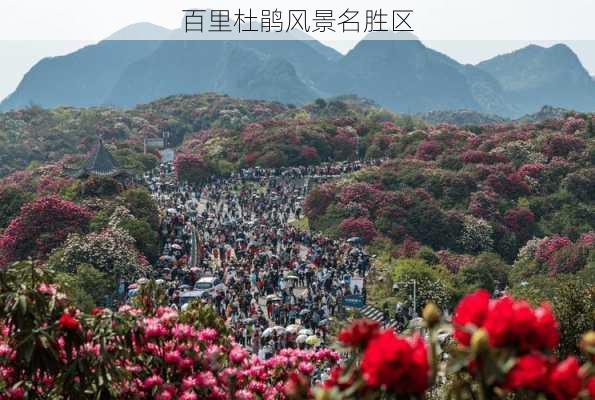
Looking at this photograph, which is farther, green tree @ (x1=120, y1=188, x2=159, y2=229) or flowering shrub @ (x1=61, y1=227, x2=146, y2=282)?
green tree @ (x1=120, y1=188, x2=159, y2=229)

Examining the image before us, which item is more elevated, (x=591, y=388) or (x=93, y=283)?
(x=591, y=388)

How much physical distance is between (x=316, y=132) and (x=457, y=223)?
23.5 meters

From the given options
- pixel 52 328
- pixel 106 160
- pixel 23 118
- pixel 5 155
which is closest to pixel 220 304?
pixel 52 328

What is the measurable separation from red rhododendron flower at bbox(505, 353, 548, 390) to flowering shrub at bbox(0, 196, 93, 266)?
99.6 ft

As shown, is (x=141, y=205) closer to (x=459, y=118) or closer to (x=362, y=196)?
(x=362, y=196)

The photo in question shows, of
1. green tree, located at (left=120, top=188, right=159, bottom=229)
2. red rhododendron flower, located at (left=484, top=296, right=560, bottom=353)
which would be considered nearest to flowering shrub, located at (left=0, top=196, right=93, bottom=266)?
green tree, located at (left=120, top=188, right=159, bottom=229)

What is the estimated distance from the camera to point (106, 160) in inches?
1781

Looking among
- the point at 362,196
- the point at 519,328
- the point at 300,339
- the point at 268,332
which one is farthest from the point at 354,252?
the point at 519,328

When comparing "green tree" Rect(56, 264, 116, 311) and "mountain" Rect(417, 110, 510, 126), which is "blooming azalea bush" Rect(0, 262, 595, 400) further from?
"mountain" Rect(417, 110, 510, 126)

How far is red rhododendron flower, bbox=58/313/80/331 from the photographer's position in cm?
724

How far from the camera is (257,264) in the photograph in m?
30.8

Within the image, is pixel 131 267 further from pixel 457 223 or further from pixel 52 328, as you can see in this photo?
pixel 52 328

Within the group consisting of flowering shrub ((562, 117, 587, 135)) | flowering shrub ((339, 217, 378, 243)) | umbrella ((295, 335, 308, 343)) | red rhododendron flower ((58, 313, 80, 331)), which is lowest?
flowering shrub ((339, 217, 378, 243))

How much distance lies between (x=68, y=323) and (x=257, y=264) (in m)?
23.6
